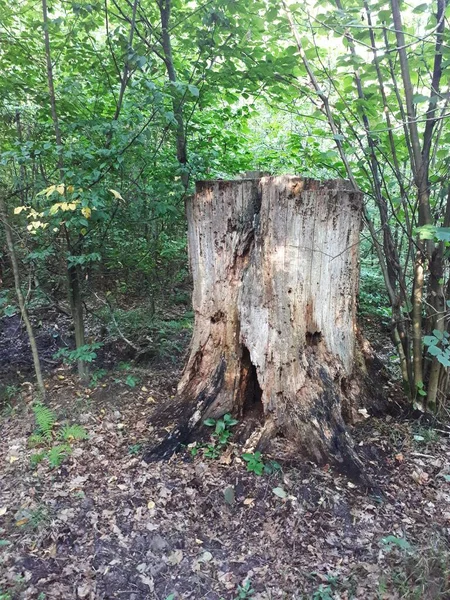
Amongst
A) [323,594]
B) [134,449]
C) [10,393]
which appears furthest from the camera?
[10,393]

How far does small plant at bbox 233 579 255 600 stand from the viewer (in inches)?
83.8

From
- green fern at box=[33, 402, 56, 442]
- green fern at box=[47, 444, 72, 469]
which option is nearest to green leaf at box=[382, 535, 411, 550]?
green fern at box=[47, 444, 72, 469]

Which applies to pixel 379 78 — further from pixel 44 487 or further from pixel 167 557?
pixel 44 487

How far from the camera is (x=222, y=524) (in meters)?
2.58

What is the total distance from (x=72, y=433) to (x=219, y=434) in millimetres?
1240

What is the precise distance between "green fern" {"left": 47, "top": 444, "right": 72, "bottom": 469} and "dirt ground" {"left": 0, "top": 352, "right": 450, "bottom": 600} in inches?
1.8

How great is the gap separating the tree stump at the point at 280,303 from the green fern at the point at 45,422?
0.99 metres

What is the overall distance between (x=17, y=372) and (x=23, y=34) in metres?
3.48

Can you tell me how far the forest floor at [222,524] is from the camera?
85.5 inches

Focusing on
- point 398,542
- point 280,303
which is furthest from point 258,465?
point 280,303

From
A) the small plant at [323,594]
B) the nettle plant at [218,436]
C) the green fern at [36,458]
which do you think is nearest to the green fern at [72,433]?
the green fern at [36,458]

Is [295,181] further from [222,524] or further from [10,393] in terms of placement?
[10,393]

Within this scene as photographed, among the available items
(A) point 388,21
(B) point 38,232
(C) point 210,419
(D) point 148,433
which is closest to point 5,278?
(B) point 38,232

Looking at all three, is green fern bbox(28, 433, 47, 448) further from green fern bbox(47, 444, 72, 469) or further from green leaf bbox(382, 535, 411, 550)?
green leaf bbox(382, 535, 411, 550)
